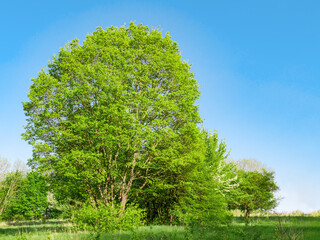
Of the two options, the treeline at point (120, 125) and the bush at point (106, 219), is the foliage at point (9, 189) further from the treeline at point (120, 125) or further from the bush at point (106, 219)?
the bush at point (106, 219)

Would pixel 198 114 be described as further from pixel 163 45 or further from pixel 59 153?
pixel 59 153

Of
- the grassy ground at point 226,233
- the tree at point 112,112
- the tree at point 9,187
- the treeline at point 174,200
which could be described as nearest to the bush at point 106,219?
the treeline at point 174,200

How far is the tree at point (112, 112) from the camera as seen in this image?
18469 mm

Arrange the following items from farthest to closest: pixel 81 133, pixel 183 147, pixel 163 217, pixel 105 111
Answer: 1. pixel 163 217
2. pixel 183 147
3. pixel 81 133
4. pixel 105 111

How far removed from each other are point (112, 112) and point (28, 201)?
53.8 metres

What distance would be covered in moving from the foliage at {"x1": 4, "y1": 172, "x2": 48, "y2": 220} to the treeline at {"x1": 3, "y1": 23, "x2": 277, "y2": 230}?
4569 cm

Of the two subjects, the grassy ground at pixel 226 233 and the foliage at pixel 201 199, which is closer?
the grassy ground at pixel 226 233

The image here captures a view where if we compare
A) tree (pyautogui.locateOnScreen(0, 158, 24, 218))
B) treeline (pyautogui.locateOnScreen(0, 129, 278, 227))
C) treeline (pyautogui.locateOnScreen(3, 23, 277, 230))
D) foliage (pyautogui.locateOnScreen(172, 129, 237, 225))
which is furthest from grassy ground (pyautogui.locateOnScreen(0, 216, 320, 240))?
tree (pyautogui.locateOnScreen(0, 158, 24, 218))

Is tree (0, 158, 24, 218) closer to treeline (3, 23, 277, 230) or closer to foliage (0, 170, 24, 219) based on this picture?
foliage (0, 170, 24, 219)

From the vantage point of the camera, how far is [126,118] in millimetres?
18266

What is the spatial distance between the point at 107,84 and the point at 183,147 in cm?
709

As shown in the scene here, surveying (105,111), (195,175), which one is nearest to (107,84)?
(105,111)

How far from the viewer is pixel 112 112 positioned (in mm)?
18141

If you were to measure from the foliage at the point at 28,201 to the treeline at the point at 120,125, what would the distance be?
45.7m
